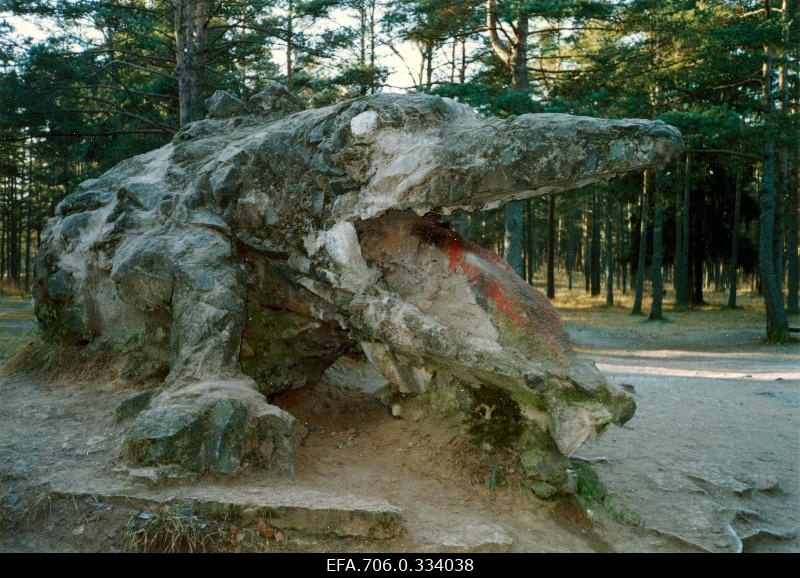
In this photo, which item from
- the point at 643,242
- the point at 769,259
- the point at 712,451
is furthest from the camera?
the point at 643,242

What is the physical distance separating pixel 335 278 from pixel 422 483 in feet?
4.98

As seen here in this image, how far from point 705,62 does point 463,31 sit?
5324 mm

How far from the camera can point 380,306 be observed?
449cm

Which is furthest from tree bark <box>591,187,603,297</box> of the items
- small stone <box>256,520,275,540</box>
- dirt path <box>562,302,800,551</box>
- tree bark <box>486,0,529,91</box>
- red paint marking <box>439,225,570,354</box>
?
small stone <box>256,520,275,540</box>

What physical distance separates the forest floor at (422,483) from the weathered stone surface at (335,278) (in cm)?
26

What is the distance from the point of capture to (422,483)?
4367mm

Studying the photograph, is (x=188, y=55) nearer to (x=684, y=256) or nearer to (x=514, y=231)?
(x=514, y=231)

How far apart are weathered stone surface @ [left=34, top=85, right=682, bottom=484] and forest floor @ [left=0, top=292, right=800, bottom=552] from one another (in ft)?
0.85

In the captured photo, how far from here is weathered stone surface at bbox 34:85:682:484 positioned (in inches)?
159

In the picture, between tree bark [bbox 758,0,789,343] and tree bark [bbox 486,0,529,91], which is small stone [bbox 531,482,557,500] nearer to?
tree bark [bbox 486,0,529,91]

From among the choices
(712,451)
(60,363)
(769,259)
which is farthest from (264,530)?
(769,259)

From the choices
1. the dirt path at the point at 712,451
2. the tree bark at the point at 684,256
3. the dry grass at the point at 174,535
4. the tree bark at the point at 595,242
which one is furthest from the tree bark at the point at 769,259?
the dry grass at the point at 174,535
